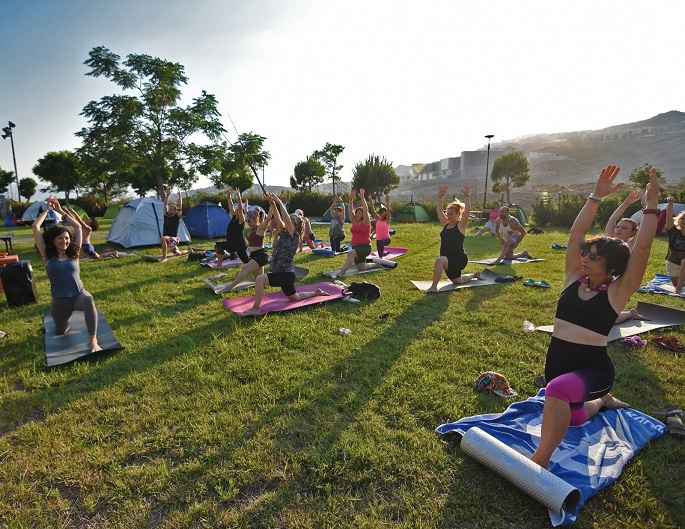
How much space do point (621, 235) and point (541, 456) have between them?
3.71 meters

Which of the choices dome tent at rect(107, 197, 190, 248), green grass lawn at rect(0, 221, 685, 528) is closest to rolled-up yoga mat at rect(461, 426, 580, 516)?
green grass lawn at rect(0, 221, 685, 528)

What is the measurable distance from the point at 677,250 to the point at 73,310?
9.46 meters

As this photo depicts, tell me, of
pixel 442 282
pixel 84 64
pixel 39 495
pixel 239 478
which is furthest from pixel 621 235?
pixel 84 64

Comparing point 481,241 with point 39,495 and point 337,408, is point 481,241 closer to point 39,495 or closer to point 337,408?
point 337,408

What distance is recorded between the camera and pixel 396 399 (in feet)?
11.0

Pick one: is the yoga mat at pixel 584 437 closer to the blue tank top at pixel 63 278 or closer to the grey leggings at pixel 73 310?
the grey leggings at pixel 73 310

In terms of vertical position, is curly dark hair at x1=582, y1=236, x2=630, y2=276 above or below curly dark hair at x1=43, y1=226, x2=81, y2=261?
below

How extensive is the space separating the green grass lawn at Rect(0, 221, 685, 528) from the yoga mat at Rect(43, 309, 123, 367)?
0.37 ft

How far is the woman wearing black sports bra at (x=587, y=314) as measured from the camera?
7.75 feet

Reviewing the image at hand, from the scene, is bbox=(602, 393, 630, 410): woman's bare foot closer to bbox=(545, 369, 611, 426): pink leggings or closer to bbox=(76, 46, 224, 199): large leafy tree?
bbox=(545, 369, 611, 426): pink leggings

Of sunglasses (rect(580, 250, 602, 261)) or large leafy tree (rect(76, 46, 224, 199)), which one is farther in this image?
large leafy tree (rect(76, 46, 224, 199))

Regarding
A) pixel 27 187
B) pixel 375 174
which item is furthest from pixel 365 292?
pixel 27 187

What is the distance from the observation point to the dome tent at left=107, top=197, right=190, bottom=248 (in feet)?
43.4

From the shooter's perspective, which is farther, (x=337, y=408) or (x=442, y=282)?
(x=442, y=282)
